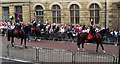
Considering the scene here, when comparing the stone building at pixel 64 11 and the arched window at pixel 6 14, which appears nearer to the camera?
the stone building at pixel 64 11

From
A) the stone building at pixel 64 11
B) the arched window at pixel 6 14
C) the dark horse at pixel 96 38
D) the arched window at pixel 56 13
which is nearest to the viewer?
the dark horse at pixel 96 38

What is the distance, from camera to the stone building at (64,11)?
101 feet

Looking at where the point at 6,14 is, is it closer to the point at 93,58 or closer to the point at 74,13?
the point at 74,13

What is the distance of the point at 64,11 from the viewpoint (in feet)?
107

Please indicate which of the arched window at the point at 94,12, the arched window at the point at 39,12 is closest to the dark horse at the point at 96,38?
the arched window at the point at 94,12

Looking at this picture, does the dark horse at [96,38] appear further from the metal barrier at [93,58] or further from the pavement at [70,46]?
the metal barrier at [93,58]

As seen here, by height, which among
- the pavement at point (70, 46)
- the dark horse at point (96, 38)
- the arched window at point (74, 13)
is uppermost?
the arched window at point (74, 13)

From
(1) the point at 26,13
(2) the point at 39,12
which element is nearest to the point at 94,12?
(2) the point at 39,12

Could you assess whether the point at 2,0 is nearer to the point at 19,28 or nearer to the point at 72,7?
the point at 72,7

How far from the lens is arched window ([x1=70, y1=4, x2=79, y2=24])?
3225 cm

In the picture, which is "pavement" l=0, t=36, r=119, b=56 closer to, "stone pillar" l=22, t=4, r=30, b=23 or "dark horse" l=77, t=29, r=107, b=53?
"dark horse" l=77, t=29, r=107, b=53

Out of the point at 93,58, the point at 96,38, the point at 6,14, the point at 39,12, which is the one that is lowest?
the point at 93,58

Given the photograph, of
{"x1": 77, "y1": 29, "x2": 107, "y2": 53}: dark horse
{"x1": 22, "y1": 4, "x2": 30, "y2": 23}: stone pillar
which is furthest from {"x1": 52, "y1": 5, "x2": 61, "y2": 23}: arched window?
{"x1": 77, "y1": 29, "x2": 107, "y2": 53}: dark horse

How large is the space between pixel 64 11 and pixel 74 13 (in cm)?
106
